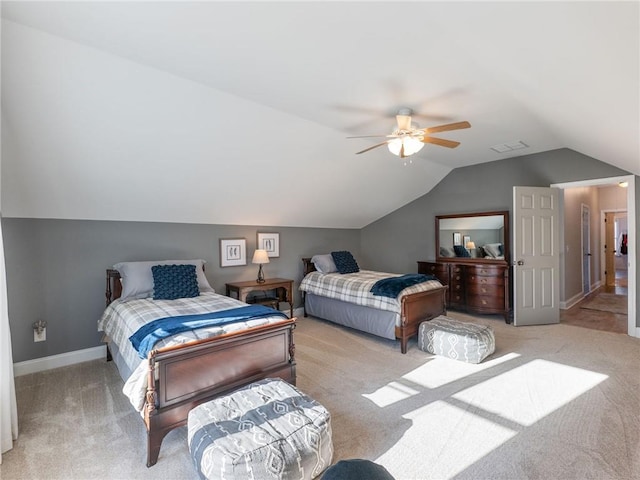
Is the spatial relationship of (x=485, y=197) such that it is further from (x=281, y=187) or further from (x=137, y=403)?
(x=137, y=403)

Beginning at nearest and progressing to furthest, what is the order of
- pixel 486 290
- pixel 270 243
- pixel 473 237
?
pixel 486 290 → pixel 270 243 → pixel 473 237

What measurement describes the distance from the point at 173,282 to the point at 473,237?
15.9 ft

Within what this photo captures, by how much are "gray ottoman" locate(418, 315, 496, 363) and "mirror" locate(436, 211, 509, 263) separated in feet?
6.68

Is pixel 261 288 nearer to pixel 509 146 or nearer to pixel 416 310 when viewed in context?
pixel 416 310

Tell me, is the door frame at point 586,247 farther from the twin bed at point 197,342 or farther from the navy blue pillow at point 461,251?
the twin bed at point 197,342

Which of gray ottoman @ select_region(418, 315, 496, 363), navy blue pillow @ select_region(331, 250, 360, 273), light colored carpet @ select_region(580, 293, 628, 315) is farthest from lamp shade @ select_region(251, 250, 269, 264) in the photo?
light colored carpet @ select_region(580, 293, 628, 315)

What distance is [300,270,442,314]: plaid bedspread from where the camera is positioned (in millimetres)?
3932

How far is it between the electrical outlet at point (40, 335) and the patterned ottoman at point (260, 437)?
261cm

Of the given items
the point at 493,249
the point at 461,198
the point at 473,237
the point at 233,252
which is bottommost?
the point at 493,249

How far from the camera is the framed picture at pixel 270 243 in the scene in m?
5.15

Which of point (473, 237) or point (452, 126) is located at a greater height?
point (452, 126)

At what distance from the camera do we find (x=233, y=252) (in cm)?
482

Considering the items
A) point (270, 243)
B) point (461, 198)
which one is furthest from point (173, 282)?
point (461, 198)

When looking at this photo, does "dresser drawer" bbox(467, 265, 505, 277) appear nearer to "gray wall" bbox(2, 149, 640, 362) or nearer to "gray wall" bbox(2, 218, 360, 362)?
"gray wall" bbox(2, 149, 640, 362)
